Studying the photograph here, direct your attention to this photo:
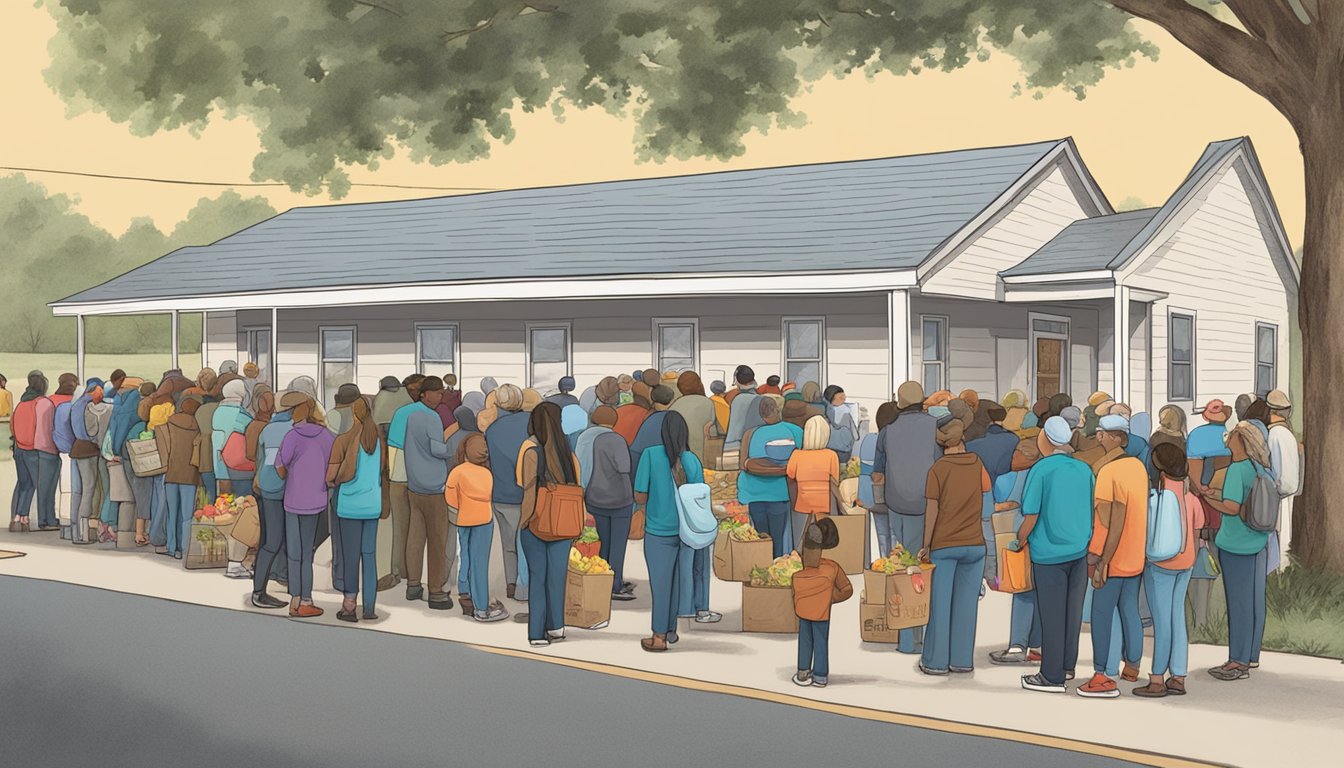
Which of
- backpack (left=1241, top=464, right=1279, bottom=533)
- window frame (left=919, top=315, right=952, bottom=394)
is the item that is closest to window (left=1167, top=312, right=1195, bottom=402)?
window frame (left=919, top=315, right=952, bottom=394)

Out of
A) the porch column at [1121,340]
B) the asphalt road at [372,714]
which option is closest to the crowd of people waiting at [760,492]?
the asphalt road at [372,714]

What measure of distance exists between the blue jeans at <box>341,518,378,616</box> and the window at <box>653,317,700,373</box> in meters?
12.8

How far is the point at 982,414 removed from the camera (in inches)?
455

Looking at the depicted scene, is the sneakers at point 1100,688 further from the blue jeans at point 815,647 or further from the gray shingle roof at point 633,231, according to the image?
the gray shingle roof at point 633,231

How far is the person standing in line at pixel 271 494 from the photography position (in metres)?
12.0

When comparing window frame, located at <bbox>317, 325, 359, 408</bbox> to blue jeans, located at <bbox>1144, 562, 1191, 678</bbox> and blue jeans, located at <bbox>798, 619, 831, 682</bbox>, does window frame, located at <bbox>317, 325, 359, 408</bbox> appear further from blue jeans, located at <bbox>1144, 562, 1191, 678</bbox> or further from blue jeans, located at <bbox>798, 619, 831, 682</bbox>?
blue jeans, located at <bbox>1144, 562, 1191, 678</bbox>

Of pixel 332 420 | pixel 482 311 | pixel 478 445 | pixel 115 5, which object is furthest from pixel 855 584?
pixel 482 311

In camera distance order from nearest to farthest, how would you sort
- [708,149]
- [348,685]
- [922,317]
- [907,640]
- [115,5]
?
[348,685] < [907,640] < [115,5] < [708,149] < [922,317]

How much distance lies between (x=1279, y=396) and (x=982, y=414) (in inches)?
87.3

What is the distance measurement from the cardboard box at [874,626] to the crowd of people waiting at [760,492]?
19 centimetres

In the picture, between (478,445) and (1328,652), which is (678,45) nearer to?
(478,445)

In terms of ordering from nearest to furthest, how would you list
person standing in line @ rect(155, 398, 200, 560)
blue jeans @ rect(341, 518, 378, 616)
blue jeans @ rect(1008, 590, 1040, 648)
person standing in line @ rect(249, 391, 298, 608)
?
blue jeans @ rect(1008, 590, 1040, 648) < blue jeans @ rect(341, 518, 378, 616) < person standing in line @ rect(249, 391, 298, 608) < person standing in line @ rect(155, 398, 200, 560)

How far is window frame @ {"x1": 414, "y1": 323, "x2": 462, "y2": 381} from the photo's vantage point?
89.0ft

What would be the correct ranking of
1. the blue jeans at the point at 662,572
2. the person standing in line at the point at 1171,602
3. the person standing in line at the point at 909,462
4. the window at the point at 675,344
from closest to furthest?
the person standing in line at the point at 1171,602
the person standing in line at the point at 909,462
the blue jeans at the point at 662,572
the window at the point at 675,344
